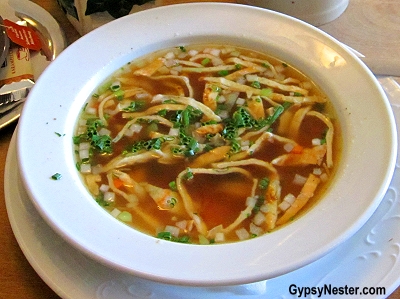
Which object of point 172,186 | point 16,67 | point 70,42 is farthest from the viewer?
point 70,42

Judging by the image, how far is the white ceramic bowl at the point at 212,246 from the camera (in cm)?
117

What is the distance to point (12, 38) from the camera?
219 cm

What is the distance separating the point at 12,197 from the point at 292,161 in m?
0.94

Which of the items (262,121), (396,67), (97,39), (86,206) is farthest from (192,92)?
(396,67)

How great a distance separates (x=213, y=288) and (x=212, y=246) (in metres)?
0.12

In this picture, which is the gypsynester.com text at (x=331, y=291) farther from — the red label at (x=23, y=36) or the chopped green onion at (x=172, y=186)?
the red label at (x=23, y=36)

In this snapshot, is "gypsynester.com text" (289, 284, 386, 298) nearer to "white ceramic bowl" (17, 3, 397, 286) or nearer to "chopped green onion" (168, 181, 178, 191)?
"white ceramic bowl" (17, 3, 397, 286)

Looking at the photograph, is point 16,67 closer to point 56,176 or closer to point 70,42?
point 70,42

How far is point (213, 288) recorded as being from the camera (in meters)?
1.24

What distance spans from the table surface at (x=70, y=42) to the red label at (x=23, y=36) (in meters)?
0.16

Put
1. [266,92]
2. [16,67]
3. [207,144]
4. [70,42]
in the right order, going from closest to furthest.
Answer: [207,144] → [266,92] → [16,67] → [70,42]

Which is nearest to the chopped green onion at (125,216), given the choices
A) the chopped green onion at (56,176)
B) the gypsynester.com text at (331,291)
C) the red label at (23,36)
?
the chopped green onion at (56,176)

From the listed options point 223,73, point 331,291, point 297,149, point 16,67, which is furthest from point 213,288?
point 16,67

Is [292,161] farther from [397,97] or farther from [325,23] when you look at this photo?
[325,23]
